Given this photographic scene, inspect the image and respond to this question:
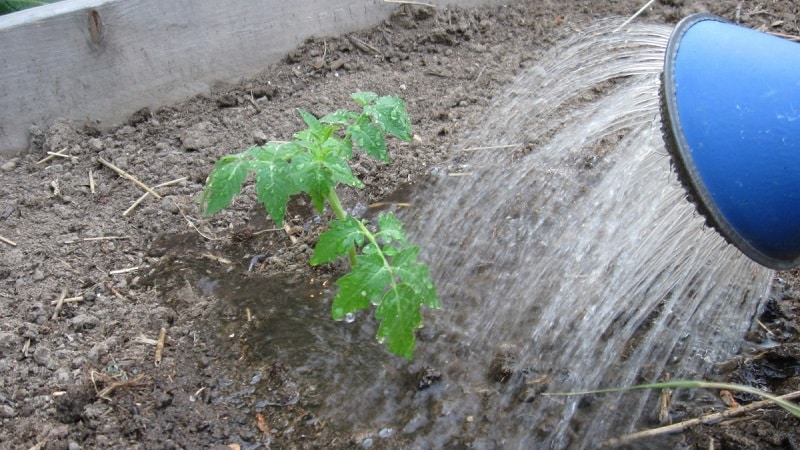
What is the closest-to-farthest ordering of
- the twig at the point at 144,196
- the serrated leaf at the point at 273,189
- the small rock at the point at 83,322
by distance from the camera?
the serrated leaf at the point at 273,189
the small rock at the point at 83,322
the twig at the point at 144,196

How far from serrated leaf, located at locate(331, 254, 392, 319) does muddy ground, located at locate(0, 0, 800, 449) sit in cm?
41

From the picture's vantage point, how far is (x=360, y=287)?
1914 millimetres

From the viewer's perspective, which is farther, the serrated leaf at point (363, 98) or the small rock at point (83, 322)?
the small rock at point (83, 322)

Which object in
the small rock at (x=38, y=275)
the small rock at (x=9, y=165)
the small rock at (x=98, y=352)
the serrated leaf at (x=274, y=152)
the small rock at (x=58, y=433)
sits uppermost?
the serrated leaf at (x=274, y=152)

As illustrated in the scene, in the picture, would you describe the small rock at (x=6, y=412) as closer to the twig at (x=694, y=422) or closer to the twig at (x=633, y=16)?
the twig at (x=694, y=422)

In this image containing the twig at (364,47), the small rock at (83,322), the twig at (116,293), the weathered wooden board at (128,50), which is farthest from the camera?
the twig at (364,47)

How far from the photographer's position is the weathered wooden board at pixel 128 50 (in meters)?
2.93

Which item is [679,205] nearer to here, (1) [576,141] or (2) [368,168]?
(1) [576,141]

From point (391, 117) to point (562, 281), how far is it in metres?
0.75

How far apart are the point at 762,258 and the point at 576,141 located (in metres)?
1.08

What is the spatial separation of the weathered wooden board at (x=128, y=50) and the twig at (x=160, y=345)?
109 cm

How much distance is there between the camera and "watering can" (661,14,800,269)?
6.01ft

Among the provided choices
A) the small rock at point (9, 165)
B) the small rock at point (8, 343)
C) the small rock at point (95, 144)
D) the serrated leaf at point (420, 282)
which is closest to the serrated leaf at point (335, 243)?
the serrated leaf at point (420, 282)

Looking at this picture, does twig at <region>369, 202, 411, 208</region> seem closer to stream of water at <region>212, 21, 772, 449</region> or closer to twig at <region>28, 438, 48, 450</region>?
stream of water at <region>212, 21, 772, 449</region>
